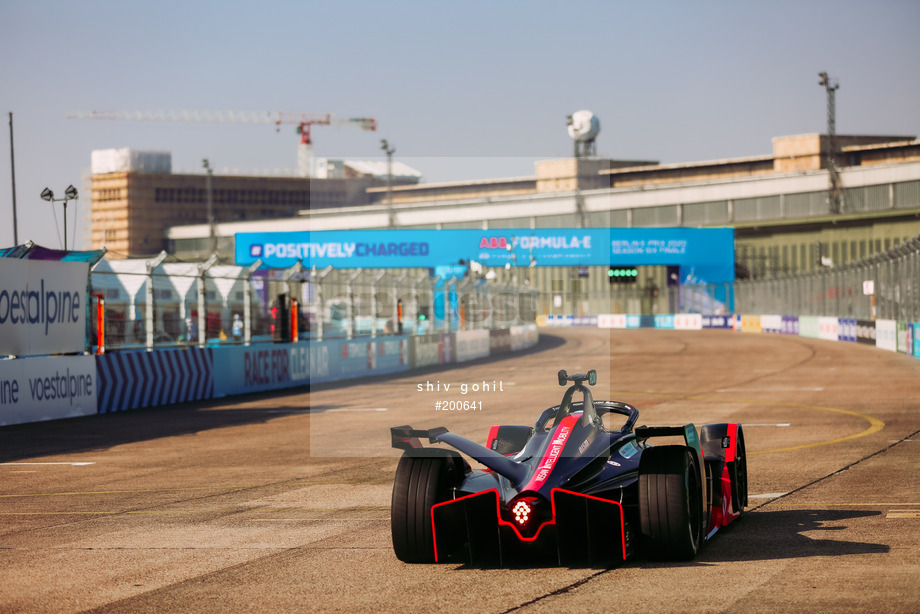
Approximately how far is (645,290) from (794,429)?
6528 cm

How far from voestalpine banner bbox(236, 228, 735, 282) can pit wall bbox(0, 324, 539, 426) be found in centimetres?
3171

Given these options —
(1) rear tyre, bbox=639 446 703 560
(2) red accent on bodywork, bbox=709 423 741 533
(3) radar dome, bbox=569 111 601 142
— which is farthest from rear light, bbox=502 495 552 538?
(3) radar dome, bbox=569 111 601 142

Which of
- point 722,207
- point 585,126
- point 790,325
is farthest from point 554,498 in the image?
point 585,126

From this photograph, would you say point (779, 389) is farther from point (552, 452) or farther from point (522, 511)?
point (522, 511)

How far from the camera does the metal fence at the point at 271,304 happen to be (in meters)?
23.0

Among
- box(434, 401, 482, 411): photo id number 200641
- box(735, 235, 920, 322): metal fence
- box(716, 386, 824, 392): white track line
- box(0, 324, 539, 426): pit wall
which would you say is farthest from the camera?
box(735, 235, 920, 322): metal fence

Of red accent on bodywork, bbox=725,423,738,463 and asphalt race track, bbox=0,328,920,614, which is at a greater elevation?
red accent on bodywork, bbox=725,423,738,463

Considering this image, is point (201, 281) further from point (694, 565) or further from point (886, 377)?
point (694, 565)

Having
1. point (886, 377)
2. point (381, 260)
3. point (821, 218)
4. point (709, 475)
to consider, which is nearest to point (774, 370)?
point (886, 377)

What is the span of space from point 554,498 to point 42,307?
16062mm

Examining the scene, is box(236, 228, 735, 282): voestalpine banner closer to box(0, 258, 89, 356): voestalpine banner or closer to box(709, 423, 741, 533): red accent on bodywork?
box(0, 258, 89, 356): voestalpine banner

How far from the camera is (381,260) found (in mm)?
69688

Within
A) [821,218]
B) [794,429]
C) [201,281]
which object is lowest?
[794,429]

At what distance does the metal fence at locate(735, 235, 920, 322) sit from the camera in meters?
34.9
